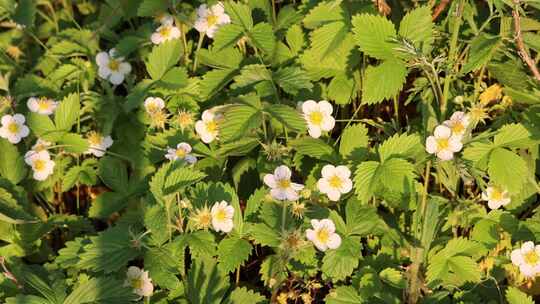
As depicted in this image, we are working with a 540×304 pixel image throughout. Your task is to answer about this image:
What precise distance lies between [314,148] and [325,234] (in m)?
0.36

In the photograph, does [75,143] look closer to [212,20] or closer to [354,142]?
[212,20]

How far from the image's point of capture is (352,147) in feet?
7.54

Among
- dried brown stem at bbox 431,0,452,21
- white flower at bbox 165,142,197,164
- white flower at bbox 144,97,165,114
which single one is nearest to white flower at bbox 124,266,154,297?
white flower at bbox 165,142,197,164

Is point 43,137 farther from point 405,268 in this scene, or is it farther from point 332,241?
point 405,268

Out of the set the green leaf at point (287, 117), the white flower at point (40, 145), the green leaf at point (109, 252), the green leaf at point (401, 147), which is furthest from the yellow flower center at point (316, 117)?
the white flower at point (40, 145)

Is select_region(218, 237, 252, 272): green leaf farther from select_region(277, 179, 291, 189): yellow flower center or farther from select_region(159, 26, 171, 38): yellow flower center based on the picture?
select_region(159, 26, 171, 38): yellow flower center

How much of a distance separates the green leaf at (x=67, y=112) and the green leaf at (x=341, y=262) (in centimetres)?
104

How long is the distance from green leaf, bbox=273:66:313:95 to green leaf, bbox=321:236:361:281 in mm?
554

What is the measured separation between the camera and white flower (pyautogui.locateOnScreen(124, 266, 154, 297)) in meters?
2.18

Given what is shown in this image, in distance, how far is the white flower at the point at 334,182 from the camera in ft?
7.19

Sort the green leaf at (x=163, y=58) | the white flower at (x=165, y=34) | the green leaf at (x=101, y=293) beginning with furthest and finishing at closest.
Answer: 1. the white flower at (x=165, y=34)
2. the green leaf at (x=163, y=58)
3. the green leaf at (x=101, y=293)

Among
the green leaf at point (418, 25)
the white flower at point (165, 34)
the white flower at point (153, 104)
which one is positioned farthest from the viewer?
the white flower at point (165, 34)

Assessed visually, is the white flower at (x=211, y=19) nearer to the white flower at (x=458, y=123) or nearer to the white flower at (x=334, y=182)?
the white flower at (x=334, y=182)

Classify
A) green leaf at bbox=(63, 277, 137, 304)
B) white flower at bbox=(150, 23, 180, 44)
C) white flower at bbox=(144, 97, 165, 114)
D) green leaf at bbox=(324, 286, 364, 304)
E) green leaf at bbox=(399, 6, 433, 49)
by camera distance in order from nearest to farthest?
green leaf at bbox=(63, 277, 137, 304) → green leaf at bbox=(324, 286, 364, 304) → green leaf at bbox=(399, 6, 433, 49) → white flower at bbox=(144, 97, 165, 114) → white flower at bbox=(150, 23, 180, 44)
